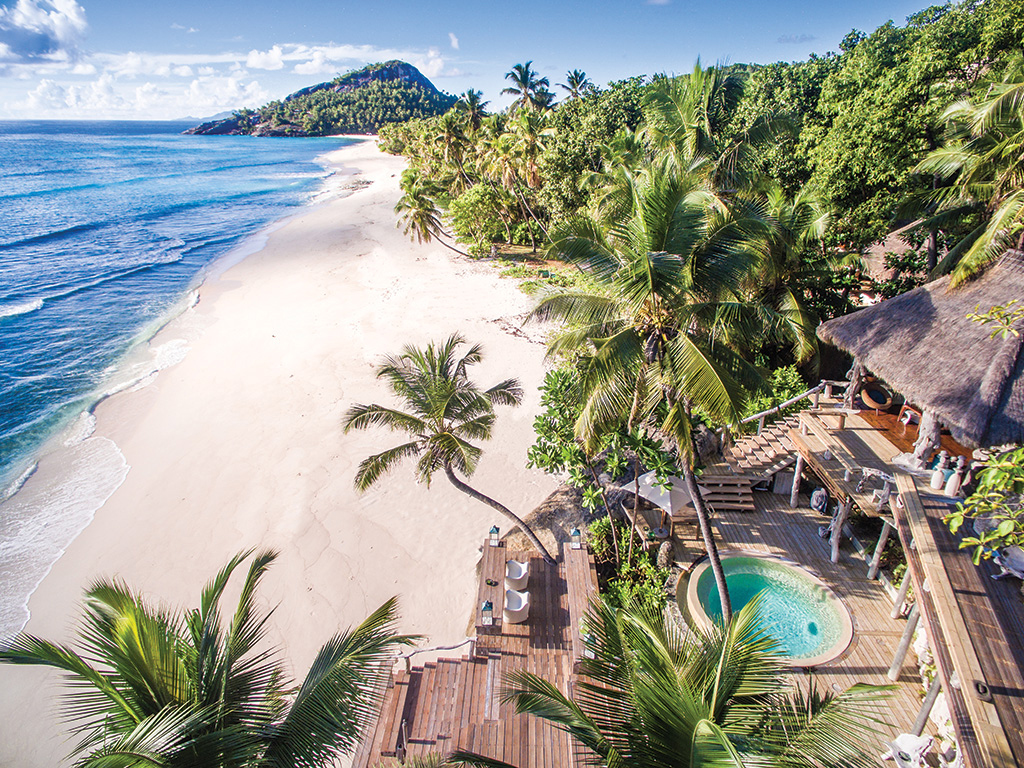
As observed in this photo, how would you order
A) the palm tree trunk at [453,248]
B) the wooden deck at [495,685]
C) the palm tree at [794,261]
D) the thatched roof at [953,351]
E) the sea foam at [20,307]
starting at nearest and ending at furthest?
the thatched roof at [953,351], the wooden deck at [495,685], the palm tree at [794,261], the sea foam at [20,307], the palm tree trunk at [453,248]

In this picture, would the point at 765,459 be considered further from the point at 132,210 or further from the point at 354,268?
the point at 132,210

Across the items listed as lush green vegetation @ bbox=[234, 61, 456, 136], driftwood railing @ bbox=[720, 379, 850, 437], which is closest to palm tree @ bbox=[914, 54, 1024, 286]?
driftwood railing @ bbox=[720, 379, 850, 437]

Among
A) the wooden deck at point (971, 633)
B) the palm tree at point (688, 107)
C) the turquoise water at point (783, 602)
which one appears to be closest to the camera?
the wooden deck at point (971, 633)

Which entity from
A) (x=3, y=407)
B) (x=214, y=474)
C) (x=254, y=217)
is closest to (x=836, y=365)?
(x=214, y=474)

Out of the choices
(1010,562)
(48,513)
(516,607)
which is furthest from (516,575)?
(48,513)

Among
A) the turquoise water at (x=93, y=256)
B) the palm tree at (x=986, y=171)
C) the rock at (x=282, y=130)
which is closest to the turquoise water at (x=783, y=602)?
the palm tree at (x=986, y=171)

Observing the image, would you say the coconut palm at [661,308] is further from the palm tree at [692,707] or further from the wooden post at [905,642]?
the palm tree at [692,707]
